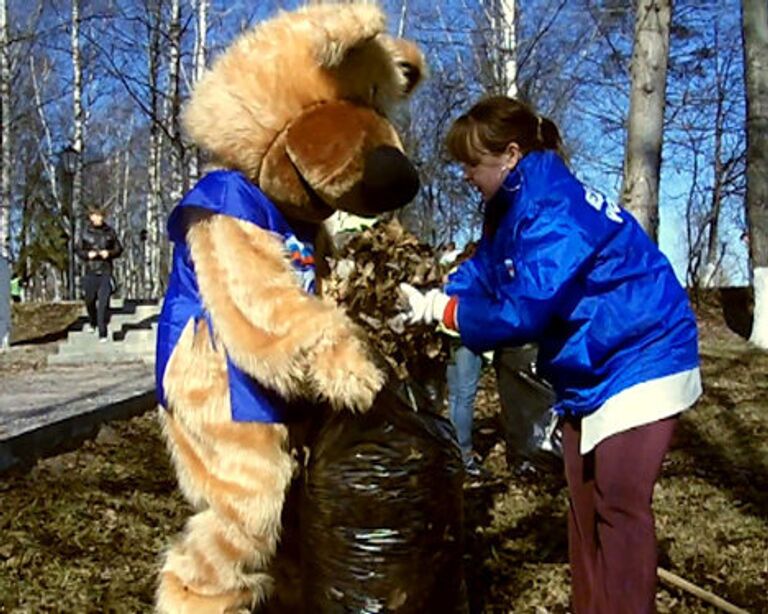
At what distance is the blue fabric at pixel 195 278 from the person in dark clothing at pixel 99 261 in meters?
10.7

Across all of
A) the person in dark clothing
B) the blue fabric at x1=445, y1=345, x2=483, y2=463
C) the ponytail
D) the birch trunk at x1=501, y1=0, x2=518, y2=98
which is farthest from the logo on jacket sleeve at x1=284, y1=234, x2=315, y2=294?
the birch trunk at x1=501, y1=0, x2=518, y2=98

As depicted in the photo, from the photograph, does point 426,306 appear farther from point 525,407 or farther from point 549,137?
point 525,407

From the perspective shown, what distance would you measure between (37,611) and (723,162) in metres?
26.4

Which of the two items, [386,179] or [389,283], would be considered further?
[389,283]

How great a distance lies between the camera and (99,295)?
13.3 metres

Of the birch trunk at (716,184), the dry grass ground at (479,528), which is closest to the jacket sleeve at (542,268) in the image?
the dry grass ground at (479,528)

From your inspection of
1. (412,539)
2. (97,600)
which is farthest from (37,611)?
(412,539)

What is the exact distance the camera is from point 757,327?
12.6 metres

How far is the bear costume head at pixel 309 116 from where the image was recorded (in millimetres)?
2660

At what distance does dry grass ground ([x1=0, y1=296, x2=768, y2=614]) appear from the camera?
3.85m

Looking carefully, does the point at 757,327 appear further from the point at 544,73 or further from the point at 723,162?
the point at 723,162

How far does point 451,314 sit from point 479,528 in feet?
7.54

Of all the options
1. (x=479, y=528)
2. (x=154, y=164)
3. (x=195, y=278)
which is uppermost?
(x=154, y=164)

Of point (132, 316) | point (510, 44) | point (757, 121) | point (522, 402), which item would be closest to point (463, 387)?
point (522, 402)
